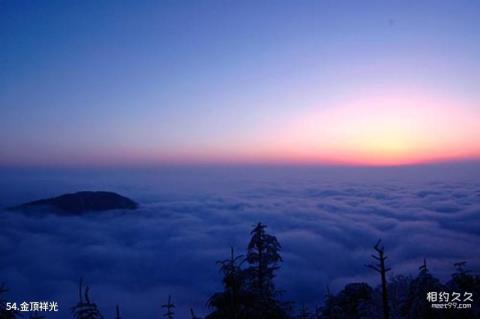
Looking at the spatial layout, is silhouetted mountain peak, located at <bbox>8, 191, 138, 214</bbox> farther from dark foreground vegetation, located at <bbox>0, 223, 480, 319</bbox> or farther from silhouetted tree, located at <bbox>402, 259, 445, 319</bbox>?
silhouetted tree, located at <bbox>402, 259, 445, 319</bbox>

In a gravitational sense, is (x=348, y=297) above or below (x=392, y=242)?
above

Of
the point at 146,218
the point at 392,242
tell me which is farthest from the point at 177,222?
the point at 392,242

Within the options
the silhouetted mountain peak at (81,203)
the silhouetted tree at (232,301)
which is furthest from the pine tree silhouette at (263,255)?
the silhouetted mountain peak at (81,203)

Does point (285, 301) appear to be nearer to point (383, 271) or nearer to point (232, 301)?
point (383, 271)

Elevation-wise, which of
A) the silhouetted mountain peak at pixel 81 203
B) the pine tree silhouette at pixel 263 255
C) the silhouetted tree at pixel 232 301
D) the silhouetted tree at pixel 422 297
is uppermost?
the silhouetted tree at pixel 232 301

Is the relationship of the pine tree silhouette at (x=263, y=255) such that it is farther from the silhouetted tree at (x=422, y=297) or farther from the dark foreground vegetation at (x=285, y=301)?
the silhouetted tree at (x=422, y=297)

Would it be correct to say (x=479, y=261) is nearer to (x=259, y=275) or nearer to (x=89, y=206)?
(x=259, y=275)

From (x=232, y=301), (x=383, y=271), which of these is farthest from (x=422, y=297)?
(x=232, y=301)

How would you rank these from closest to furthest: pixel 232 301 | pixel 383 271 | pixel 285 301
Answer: pixel 232 301, pixel 383 271, pixel 285 301

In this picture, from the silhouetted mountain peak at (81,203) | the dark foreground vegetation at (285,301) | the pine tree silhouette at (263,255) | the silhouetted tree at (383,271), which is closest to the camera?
the dark foreground vegetation at (285,301)
